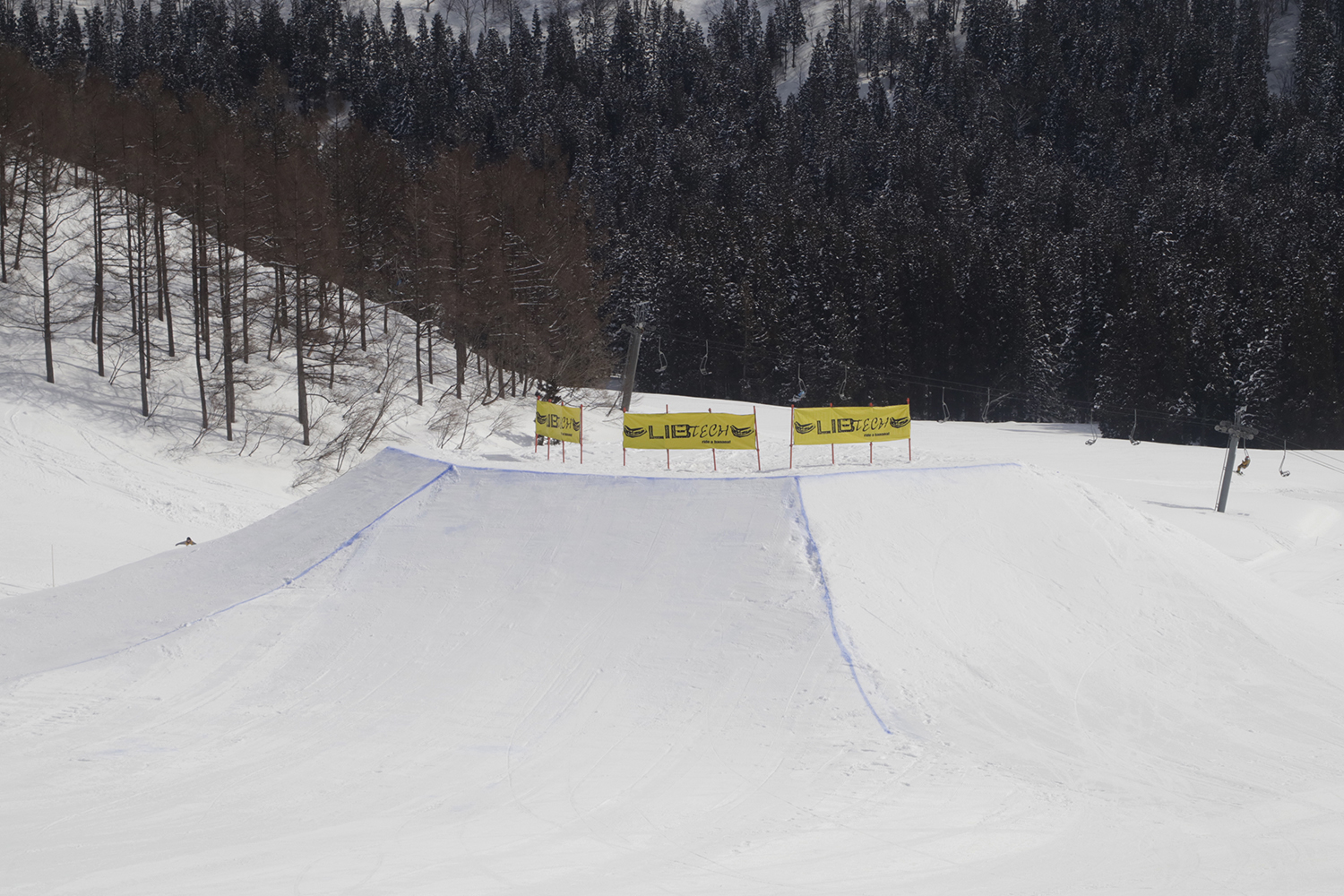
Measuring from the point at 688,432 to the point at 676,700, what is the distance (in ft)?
28.5

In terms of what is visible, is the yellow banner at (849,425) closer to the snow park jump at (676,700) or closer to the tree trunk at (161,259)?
the snow park jump at (676,700)

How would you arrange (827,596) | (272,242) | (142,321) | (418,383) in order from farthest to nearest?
1. (418,383)
2. (272,242)
3. (142,321)
4. (827,596)

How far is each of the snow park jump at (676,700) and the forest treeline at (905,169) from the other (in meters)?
30.7

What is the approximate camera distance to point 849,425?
2095cm

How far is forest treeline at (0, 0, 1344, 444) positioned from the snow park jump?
3071cm

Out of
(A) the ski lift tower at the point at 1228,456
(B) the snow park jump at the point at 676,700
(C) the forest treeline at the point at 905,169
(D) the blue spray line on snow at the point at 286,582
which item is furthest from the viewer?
(C) the forest treeline at the point at 905,169

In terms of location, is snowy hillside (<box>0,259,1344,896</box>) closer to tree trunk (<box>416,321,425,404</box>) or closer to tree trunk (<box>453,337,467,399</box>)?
tree trunk (<box>416,321,425,404</box>)

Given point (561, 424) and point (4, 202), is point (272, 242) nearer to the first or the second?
point (4, 202)

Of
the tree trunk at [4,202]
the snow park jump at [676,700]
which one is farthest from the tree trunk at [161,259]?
the snow park jump at [676,700]

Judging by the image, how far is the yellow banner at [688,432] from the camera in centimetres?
2048

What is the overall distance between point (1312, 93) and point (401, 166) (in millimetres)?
104534

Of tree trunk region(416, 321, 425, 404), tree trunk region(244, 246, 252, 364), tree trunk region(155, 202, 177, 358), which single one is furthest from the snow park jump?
tree trunk region(416, 321, 425, 404)

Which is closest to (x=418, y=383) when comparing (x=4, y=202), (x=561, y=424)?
(x=4, y=202)

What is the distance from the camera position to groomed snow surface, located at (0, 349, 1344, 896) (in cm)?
928
